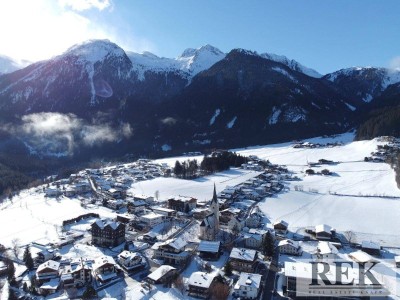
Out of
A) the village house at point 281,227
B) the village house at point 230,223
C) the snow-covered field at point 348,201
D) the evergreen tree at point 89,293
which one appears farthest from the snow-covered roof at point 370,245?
the evergreen tree at point 89,293

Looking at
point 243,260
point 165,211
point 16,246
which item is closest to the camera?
point 243,260

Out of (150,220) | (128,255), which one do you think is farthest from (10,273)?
(150,220)

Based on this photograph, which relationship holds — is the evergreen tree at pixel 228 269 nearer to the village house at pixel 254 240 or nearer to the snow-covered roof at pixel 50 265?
the village house at pixel 254 240

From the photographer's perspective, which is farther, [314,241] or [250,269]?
[314,241]

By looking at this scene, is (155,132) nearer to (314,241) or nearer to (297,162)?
(297,162)

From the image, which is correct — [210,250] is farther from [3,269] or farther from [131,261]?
[3,269]

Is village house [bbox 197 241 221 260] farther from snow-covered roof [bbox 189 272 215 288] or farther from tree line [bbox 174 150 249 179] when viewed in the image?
tree line [bbox 174 150 249 179]

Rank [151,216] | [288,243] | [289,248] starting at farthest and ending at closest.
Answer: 1. [151,216]
2. [288,243]
3. [289,248]

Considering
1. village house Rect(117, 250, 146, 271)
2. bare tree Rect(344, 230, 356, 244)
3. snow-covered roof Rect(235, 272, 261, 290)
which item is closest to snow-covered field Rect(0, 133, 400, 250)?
bare tree Rect(344, 230, 356, 244)

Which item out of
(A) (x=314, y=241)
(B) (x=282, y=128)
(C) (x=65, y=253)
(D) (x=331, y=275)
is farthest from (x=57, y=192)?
(B) (x=282, y=128)
